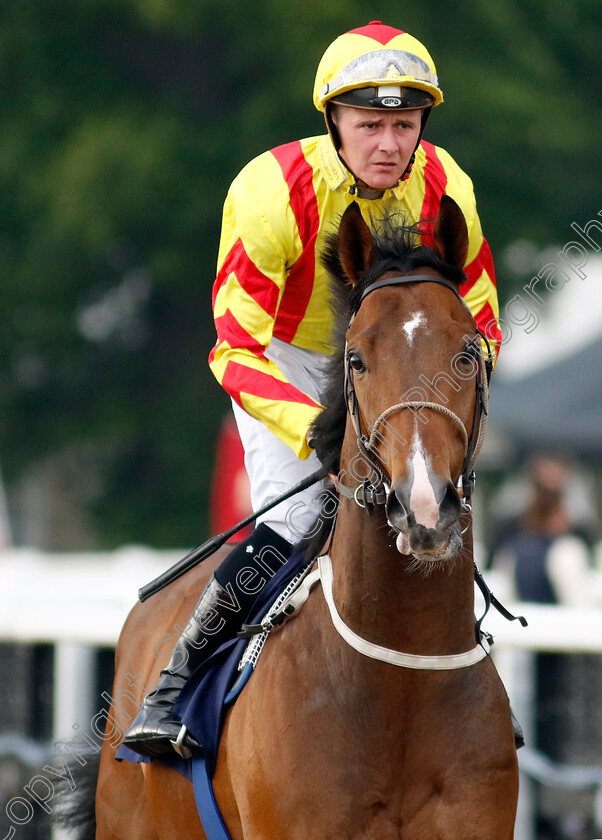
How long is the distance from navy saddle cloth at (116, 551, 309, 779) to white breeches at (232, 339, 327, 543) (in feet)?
0.50

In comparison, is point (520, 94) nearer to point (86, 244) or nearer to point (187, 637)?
point (86, 244)

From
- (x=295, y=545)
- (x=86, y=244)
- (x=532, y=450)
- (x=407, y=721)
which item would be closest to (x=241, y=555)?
(x=295, y=545)

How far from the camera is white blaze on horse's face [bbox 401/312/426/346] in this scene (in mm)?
3314

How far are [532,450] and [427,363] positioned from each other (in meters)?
10.8

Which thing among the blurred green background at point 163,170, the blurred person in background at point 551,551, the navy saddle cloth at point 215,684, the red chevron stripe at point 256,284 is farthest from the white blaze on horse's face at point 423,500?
the blurred green background at point 163,170

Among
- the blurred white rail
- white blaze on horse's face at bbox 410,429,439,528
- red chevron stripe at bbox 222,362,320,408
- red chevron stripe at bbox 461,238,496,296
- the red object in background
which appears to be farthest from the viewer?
the red object in background

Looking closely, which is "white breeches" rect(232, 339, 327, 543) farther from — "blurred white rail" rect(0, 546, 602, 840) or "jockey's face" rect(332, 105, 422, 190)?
"blurred white rail" rect(0, 546, 602, 840)

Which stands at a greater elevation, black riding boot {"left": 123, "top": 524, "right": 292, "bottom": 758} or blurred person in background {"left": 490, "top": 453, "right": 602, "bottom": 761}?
black riding boot {"left": 123, "top": 524, "right": 292, "bottom": 758}

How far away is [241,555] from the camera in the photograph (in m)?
4.19

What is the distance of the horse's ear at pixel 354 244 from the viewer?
3598 mm

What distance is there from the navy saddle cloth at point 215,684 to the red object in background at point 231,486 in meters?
6.42

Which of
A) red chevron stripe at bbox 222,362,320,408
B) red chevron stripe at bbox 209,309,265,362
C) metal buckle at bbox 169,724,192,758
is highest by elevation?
red chevron stripe at bbox 209,309,265,362

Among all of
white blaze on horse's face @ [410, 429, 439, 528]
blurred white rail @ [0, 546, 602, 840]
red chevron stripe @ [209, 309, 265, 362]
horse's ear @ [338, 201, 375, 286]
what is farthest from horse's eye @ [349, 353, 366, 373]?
blurred white rail @ [0, 546, 602, 840]

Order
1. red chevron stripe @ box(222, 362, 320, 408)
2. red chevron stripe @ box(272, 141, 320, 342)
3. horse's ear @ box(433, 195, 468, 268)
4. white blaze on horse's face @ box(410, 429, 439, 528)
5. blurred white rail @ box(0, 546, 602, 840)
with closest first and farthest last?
1. white blaze on horse's face @ box(410, 429, 439, 528)
2. horse's ear @ box(433, 195, 468, 268)
3. red chevron stripe @ box(222, 362, 320, 408)
4. red chevron stripe @ box(272, 141, 320, 342)
5. blurred white rail @ box(0, 546, 602, 840)
